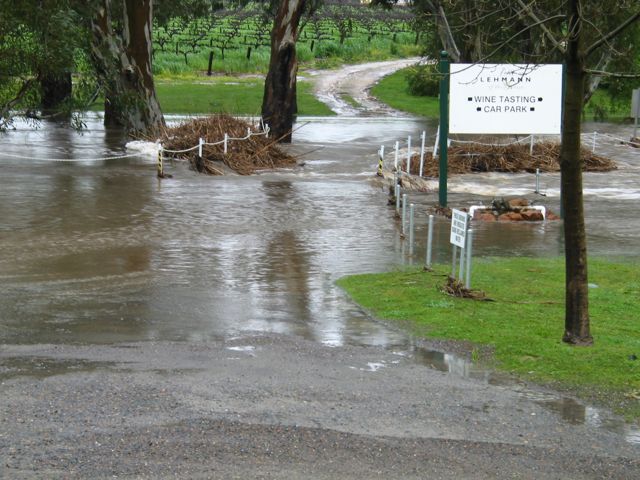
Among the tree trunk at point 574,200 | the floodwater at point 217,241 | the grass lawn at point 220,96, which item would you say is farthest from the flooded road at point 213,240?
the grass lawn at point 220,96

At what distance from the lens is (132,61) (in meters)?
32.8

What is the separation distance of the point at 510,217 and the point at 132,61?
16.8 meters

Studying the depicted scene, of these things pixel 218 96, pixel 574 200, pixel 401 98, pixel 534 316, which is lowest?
pixel 534 316

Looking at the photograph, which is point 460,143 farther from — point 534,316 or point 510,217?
point 534,316

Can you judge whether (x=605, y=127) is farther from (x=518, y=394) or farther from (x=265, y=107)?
(x=518, y=394)

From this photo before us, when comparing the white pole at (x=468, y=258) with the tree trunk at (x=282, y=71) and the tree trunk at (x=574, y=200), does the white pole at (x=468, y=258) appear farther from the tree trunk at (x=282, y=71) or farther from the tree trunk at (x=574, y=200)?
the tree trunk at (x=282, y=71)

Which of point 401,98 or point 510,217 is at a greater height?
point 401,98

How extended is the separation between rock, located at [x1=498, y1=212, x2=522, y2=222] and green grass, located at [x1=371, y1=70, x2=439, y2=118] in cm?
2964

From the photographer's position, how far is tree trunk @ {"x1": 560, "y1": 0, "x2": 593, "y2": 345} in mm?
9398

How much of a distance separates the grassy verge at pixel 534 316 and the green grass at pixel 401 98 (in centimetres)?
3571

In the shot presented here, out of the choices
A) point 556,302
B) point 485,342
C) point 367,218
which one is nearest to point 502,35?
point 367,218

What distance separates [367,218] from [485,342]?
9.94m

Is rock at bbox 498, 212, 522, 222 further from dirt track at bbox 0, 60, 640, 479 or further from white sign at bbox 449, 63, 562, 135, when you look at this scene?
dirt track at bbox 0, 60, 640, 479

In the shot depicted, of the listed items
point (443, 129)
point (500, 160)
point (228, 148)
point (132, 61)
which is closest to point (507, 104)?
point (443, 129)
